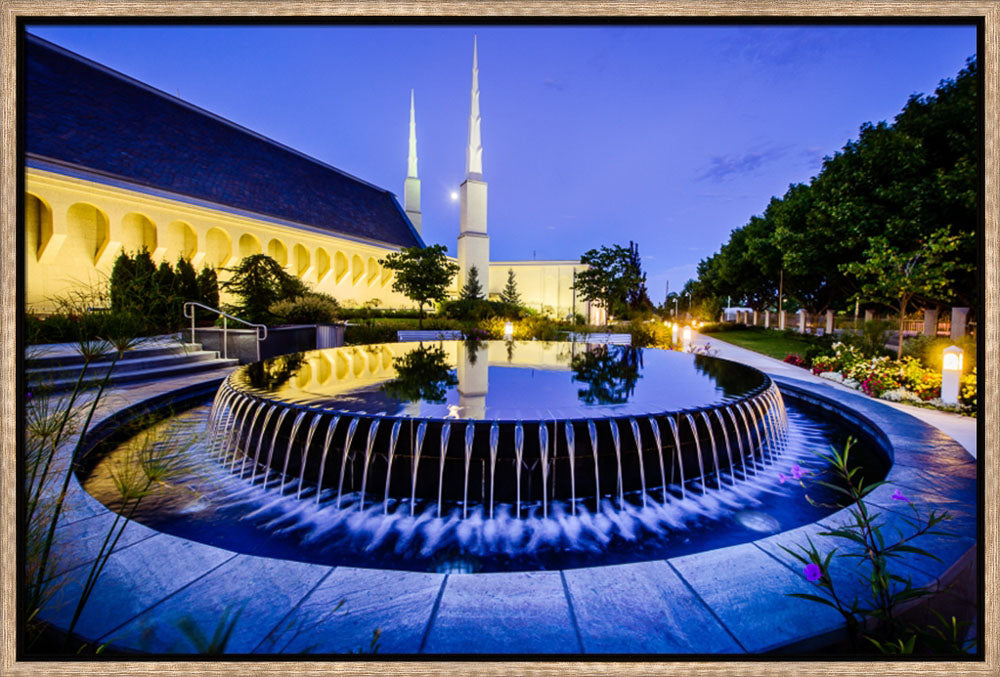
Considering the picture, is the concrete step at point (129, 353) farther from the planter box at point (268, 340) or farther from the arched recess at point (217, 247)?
the arched recess at point (217, 247)

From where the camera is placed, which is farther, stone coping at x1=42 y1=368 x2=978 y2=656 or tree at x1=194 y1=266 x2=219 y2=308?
tree at x1=194 y1=266 x2=219 y2=308

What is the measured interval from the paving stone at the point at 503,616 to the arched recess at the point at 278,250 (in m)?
27.7

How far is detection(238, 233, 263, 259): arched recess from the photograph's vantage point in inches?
905

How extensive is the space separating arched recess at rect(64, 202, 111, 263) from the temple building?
0.05 m

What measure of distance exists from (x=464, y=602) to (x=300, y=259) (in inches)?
1161

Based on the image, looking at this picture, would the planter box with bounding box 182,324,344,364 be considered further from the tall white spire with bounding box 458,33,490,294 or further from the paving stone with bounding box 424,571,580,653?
the tall white spire with bounding box 458,33,490,294

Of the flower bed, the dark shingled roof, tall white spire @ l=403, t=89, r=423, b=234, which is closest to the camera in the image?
the flower bed

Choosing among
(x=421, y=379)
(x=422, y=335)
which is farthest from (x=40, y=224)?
(x=421, y=379)

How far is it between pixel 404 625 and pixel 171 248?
83.2 ft

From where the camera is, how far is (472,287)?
120 ft

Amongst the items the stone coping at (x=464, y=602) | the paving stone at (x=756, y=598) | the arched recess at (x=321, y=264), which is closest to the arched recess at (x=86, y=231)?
the arched recess at (x=321, y=264)

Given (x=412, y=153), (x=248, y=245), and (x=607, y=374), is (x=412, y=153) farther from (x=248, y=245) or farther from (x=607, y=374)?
(x=607, y=374)

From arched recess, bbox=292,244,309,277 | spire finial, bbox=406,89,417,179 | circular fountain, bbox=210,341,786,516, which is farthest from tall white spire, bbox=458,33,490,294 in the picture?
circular fountain, bbox=210,341,786,516

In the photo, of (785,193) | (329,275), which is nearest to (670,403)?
(329,275)
